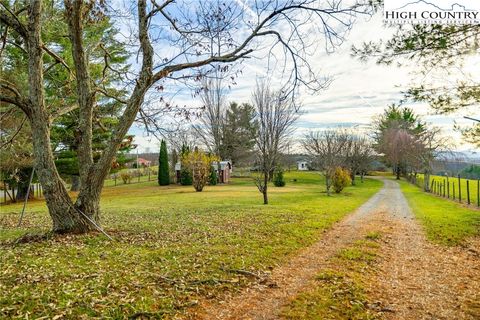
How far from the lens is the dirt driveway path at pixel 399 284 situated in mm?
4004

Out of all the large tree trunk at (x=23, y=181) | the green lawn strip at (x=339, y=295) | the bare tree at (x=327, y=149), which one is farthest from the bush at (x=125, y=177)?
the green lawn strip at (x=339, y=295)

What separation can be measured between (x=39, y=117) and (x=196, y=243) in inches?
150

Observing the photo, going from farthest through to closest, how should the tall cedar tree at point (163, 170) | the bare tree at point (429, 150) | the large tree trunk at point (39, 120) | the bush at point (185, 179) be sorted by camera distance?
the tall cedar tree at point (163, 170), the bush at point (185, 179), the bare tree at point (429, 150), the large tree trunk at point (39, 120)

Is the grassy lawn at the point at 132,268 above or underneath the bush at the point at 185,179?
underneath

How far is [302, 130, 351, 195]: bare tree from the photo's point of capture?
87.8ft

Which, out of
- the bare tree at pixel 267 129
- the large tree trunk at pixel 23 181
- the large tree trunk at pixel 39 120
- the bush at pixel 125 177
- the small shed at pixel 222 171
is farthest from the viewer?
the bush at pixel 125 177

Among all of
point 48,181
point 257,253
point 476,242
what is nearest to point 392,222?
Result: point 476,242

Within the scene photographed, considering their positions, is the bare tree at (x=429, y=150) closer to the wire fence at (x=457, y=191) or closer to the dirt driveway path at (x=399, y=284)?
the wire fence at (x=457, y=191)

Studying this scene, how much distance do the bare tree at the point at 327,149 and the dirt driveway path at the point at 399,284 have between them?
18185mm

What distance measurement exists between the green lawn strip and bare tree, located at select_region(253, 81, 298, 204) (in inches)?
358

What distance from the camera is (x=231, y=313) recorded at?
12.8ft

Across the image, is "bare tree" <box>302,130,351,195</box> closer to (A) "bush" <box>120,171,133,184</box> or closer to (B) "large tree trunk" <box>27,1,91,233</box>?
(B) "large tree trunk" <box>27,1,91,233</box>

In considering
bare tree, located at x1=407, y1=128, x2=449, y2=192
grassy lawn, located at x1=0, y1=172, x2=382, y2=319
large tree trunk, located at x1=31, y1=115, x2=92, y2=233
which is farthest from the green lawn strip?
bare tree, located at x1=407, y1=128, x2=449, y2=192

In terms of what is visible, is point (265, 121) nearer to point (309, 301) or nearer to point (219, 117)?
point (309, 301)
